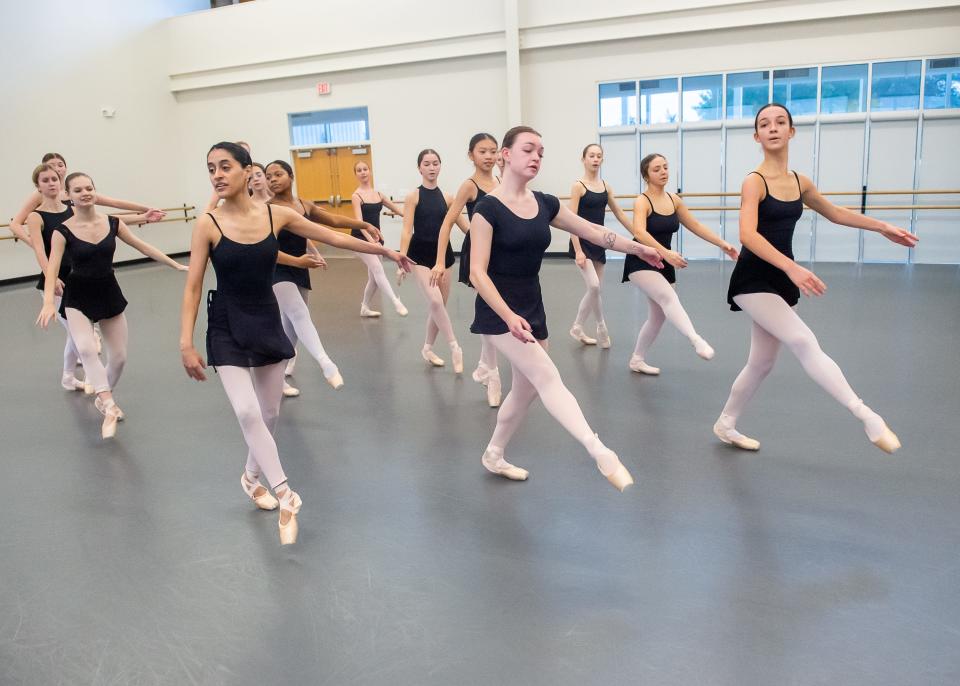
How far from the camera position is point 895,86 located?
11.4 metres

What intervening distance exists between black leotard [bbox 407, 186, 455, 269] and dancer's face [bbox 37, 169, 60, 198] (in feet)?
8.36

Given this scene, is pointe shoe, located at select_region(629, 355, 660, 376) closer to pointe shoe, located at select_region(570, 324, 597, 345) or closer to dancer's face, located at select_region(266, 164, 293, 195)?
pointe shoe, located at select_region(570, 324, 597, 345)

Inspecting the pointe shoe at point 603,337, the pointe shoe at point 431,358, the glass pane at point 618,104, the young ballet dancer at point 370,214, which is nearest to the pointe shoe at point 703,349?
the pointe shoe at point 603,337

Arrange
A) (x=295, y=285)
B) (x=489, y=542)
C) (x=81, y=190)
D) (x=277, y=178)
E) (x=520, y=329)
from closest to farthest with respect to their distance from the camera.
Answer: (x=520, y=329)
(x=489, y=542)
(x=81, y=190)
(x=277, y=178)
(x=295, y=285)

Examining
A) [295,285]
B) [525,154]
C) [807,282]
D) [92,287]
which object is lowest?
[295,285]

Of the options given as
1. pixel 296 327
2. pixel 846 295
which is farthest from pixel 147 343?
pixel 846 295

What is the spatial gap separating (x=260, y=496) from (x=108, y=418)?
1887 millimetres

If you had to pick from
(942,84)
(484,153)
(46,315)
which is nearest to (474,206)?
(484,153)

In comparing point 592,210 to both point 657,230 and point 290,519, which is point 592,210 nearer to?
point 657,230

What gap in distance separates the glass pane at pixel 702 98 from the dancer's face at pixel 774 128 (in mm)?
9645

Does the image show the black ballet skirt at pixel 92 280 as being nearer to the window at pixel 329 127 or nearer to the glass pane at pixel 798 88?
the glass pane at pixel 798 88

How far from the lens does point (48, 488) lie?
401 cm

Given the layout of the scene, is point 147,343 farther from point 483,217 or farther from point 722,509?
point 722,509

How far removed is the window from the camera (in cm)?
1552
